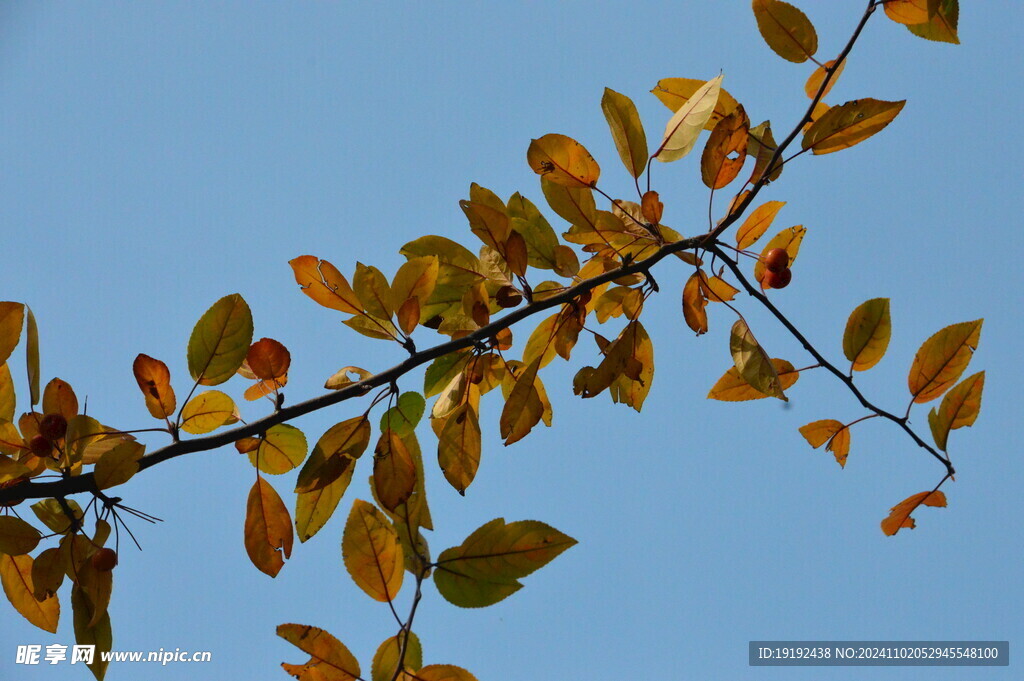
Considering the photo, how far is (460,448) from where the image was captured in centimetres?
91

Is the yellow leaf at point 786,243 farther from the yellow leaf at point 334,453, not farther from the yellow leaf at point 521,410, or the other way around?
the yellow leaf at point 334,453

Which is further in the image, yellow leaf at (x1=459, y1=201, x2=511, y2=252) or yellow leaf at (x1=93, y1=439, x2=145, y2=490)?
yellow leaf at (x1=459, y1=201, x2=511, y2=252)

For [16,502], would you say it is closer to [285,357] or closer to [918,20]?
[285,357]

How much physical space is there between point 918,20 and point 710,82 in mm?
282

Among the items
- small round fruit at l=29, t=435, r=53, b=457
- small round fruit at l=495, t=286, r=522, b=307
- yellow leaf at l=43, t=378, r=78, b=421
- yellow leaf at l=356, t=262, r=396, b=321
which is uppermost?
small round fruit at l=495, t=286, r=522, b=307

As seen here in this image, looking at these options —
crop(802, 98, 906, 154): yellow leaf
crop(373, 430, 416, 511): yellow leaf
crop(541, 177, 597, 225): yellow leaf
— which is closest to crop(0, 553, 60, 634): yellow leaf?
crop(373, 430, 416, 511): yellow leaf

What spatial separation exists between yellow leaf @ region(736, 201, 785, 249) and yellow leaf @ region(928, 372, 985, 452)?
34cm

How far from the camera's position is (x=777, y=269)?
1062mm

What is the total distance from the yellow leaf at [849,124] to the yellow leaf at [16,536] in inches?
42.6

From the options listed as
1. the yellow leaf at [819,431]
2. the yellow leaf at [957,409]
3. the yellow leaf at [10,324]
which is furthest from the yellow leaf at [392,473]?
the yellow leaf at [957,409]

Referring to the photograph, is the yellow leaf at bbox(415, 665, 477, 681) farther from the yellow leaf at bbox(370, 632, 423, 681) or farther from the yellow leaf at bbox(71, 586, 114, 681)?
the yellow leaf at bbox(71, 586, 114, 681)

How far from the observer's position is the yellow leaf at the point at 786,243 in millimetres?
1099

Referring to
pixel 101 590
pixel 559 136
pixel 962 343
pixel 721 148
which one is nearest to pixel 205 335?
pixel 101 590

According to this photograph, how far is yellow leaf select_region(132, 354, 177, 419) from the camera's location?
94 centimetres
